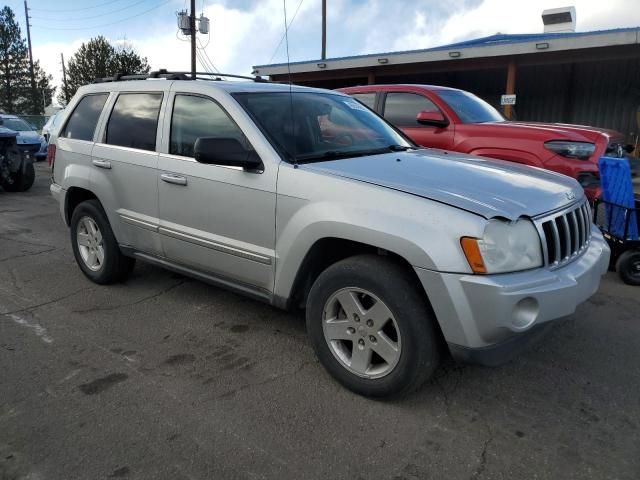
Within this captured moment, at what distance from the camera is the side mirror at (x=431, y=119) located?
6.40m

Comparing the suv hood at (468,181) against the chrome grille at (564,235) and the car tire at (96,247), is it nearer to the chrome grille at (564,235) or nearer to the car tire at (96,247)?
the chrome grille at (564,235)

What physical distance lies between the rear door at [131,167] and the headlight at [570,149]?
4089 mm

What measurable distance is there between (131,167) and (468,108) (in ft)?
14.6

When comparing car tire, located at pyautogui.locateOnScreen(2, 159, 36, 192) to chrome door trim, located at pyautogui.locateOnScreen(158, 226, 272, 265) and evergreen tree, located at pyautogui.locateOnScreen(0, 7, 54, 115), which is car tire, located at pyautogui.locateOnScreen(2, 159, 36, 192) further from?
evergreen tree, located at pyautogui.locateOnScreen(0, 7, 54, 115)

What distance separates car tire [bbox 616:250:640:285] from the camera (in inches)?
199

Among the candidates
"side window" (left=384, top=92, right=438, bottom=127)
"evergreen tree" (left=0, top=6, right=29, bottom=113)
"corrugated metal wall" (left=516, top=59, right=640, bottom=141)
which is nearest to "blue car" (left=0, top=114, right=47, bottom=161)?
"side window" (left=384, top=92, right=438, bottom=127)

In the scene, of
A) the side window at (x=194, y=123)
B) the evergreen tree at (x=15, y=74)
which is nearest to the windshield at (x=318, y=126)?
the side window at (x=194, y=123)

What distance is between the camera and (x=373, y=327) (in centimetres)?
295

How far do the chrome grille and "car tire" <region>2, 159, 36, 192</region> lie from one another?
10.9 m

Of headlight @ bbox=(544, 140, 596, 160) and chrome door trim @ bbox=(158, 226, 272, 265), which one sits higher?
headlight @ bbox=(544, 140, 596, 160)

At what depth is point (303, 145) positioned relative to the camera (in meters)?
3.58

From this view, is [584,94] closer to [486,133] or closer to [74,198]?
[486,133]

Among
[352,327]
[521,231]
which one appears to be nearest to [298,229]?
[352,327]

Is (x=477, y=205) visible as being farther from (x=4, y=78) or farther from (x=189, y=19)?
(x=4, y=78)
